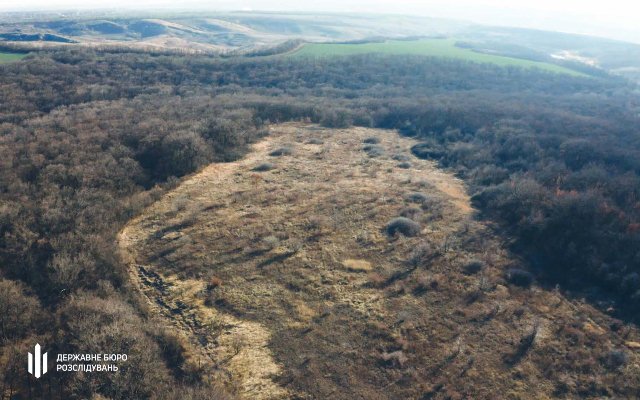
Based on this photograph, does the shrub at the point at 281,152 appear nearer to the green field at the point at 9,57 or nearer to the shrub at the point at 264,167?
the shrub at the point at 264,167

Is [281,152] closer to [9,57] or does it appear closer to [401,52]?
[9,57]

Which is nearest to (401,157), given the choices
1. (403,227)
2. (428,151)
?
(428,151)

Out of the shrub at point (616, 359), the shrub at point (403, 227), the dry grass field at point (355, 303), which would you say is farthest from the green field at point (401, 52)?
the shrub at point (616, 359)

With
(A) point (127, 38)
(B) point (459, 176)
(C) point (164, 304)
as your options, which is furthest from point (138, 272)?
(A) point (127, 38)

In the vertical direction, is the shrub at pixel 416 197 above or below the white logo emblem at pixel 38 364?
above

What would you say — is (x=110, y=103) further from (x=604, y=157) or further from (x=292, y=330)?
(x=604, y=157)

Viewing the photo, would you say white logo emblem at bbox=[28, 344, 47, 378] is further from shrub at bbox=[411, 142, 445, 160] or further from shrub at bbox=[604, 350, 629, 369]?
shrub at bbox=[411, 142, 445, 160]
